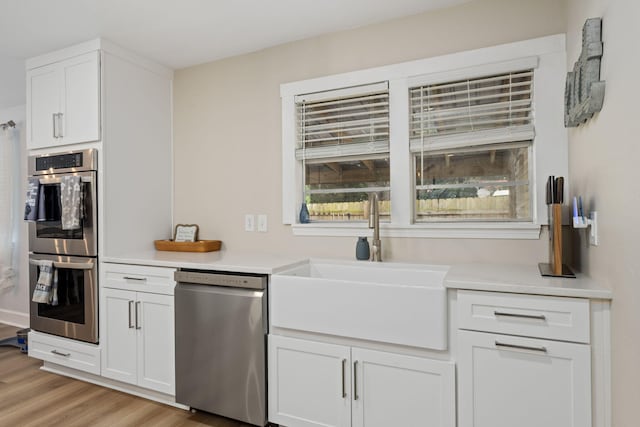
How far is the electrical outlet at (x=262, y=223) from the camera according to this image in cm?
280

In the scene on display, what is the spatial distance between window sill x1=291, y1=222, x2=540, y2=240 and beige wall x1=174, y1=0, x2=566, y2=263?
4cm

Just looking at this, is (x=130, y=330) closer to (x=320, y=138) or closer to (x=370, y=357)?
(x=370, y=357)

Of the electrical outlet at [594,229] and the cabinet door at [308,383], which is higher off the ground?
the electrical outlet at [594,229]

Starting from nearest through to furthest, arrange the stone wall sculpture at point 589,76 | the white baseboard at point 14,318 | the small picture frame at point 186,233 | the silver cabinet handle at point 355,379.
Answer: the stone wall sculpture at point 589,76
the silver cabinet handle at point 355,379
the small picture frame at point 186,233
the white baseboard at point 14,318

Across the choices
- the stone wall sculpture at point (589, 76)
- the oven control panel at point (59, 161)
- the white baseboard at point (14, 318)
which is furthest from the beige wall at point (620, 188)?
the white baseboard at point (14, 318)

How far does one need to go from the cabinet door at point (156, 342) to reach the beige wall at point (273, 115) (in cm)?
73

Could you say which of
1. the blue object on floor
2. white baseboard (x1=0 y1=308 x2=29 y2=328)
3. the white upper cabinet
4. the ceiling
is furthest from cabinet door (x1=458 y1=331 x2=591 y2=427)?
white baseboard (x1=0 y1=308 x2=29 y2=328)

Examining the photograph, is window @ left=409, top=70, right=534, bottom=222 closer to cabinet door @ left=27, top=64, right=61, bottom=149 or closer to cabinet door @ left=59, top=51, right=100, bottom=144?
cabinet door @ left=59, top=51, right=100, bottom=144

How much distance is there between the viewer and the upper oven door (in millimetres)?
2672

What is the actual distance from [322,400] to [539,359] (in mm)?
1005

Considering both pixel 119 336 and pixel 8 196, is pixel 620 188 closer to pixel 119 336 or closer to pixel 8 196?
pixel 119 336

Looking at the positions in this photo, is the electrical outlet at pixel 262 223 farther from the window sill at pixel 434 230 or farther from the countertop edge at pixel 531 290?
the countertop edge at pixel 531 290

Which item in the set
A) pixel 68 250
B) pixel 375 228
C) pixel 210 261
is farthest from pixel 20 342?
pixel 375 228

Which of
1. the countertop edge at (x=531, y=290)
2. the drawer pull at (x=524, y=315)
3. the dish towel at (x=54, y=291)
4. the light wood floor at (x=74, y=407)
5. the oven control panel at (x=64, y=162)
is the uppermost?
the oven control panel at (x=64, y=162)
